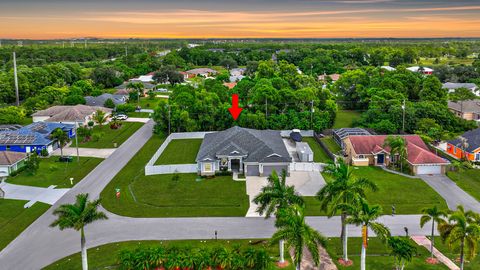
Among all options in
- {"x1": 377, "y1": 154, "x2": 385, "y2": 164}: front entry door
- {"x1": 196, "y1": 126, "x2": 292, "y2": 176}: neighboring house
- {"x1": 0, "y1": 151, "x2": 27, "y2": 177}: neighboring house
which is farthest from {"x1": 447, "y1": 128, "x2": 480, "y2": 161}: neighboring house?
{"x1": 0, "y1": 151, "x2": 27, "y2": 177}: neighboring house

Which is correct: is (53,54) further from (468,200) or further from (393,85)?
(468,200)

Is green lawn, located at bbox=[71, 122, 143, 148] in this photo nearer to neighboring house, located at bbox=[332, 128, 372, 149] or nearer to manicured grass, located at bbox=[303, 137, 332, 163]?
manicured grass, located at bbox=[303, 137, 332, 163]

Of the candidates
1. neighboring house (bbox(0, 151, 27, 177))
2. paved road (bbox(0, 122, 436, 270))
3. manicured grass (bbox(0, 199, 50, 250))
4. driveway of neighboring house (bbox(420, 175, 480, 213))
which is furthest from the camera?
neighboring house (bbox(0, 151, 27, 177))

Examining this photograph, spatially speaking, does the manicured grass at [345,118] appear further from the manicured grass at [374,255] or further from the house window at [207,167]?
the manicured grass at [374,255]

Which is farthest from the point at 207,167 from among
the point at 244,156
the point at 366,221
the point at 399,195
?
the point at 366,221

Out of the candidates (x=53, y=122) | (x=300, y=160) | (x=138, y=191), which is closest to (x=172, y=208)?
(x=138, y=191)

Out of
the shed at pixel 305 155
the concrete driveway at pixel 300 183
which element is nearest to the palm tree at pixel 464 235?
the concrete driveway at pixel 300 183

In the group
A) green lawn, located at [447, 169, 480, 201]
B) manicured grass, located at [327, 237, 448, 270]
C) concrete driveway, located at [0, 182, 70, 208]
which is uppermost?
concrete driveway, located at [0, 182, 70, 208]
